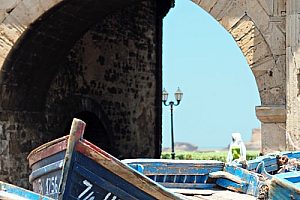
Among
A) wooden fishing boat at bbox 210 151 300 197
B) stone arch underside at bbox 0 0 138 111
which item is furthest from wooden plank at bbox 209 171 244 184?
stone arch underside at bbox 0 0 138 111

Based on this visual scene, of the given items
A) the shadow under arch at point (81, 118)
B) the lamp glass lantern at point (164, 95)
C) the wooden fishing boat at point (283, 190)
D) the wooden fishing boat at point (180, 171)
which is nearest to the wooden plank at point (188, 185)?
the wooden fishing boat at point (180, 171)

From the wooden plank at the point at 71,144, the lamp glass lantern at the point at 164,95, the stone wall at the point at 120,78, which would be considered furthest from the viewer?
the lamp glass lantern at the point at 164,95

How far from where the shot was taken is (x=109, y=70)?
13953 mm

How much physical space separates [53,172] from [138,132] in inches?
366

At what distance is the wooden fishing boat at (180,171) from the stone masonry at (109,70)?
5.50 ft

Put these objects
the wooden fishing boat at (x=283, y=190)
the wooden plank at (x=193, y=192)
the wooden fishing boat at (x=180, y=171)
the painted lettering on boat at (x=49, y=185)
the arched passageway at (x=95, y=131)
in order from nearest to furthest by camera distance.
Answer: the wooden fishing boat at (x=283, y=190) < the painted lettering on boat at (x=49, y=185) < the wooden plank at (x=193, y=192) < the wooden fishing boat at (x=180, y=171) < the arched passageway at (x=95, y=131)

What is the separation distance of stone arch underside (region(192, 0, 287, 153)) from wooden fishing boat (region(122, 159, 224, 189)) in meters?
1.65

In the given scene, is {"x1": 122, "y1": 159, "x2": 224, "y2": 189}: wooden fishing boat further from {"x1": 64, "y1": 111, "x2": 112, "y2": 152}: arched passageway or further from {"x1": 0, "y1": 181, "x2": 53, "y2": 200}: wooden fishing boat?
{"x1": 64, "y1": 111, "x2": 112, "y2": 152}: arched passageway

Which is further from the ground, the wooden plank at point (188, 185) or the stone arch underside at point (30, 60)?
the stone arch underside at point (30, 60)

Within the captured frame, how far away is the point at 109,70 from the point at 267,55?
19.1ft

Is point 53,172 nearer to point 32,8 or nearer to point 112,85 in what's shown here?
point 32,8

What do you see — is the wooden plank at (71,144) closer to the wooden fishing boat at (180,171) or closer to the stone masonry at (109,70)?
the wooden fishing boat at (180,171)

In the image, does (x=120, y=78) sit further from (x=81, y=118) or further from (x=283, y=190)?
(x=283, y=190)

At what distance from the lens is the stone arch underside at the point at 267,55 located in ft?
27.7
